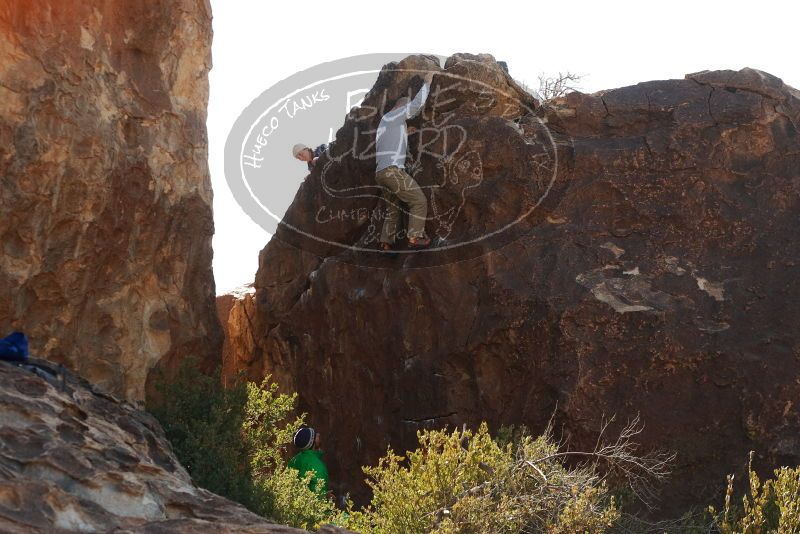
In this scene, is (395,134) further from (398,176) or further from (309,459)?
(309,459)

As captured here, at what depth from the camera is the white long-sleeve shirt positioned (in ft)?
29.2

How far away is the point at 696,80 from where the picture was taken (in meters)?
8.72

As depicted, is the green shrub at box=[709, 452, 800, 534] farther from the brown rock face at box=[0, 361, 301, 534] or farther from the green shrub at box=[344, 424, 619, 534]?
the brown rock face at box=[0, 361, 301, 534]

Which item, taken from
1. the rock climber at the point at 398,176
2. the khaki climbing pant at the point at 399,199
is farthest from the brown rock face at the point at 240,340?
the khaki climbing pant at the point at 399,199

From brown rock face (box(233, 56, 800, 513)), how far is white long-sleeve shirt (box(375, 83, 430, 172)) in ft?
0.66

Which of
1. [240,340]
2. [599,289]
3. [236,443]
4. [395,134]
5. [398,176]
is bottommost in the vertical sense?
[236,443]

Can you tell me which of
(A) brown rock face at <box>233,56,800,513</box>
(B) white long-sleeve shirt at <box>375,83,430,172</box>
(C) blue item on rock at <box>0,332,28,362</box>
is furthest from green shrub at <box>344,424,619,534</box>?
(B) white long-sleeve shirt at <box>375,83,430,172</box>

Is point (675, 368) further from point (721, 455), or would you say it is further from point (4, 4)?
point (4, 4)

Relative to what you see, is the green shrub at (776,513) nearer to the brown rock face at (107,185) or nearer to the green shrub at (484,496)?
the green shrub at (484,496)

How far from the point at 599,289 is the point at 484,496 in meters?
2.48

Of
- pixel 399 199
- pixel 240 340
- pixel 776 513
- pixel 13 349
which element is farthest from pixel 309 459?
pixel 240 340

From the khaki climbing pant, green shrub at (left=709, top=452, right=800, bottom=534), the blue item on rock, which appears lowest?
green shrub at (left=709, top=452, right=800, bottom=534)

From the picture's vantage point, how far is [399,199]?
9016mm

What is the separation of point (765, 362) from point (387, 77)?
15.1 feet
